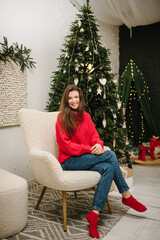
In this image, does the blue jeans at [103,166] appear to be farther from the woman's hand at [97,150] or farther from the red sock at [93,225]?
the red sock at [93,225]

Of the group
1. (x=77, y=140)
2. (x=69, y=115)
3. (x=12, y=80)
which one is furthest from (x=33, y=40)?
(x=77, y=140)

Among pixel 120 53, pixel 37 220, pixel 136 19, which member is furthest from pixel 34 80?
pixel 120 53

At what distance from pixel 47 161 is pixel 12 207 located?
41 centimetres

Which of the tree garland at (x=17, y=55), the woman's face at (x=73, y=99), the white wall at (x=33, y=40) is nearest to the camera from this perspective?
the woman's face at (x=73, y=99)

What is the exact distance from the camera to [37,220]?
6.48ft

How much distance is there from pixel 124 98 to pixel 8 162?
2.53 metres

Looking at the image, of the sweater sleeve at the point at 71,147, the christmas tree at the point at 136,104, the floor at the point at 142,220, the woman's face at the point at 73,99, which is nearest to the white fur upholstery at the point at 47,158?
the sweater sleeve at the point at 71,147

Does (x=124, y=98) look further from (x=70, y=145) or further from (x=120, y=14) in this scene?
(x=70, y=145)

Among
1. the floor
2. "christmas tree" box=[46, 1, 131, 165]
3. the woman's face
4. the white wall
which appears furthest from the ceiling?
the floor

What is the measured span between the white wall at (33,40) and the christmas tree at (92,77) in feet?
1.07

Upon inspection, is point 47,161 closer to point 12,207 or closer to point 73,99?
point 12,207

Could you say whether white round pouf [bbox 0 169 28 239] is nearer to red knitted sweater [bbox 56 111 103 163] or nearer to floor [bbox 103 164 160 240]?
red knitted sweater [bbox 56 111 103 163]

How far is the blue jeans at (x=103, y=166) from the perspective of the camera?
186cm

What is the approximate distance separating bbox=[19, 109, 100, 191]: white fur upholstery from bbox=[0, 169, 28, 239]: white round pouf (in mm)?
195
